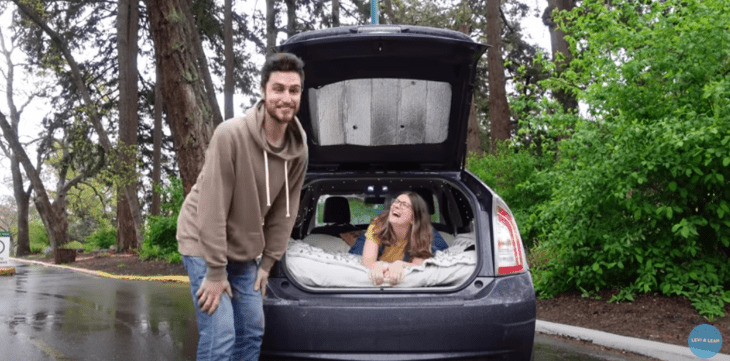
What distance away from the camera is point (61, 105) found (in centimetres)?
3156

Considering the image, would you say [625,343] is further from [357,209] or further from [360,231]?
[357,209]

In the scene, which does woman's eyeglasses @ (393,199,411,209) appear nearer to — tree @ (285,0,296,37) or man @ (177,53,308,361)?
man @ (177,53,308,361)

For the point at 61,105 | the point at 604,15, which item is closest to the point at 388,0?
the point at 61,105

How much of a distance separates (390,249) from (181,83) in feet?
28.5

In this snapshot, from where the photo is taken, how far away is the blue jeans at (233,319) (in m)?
3.21

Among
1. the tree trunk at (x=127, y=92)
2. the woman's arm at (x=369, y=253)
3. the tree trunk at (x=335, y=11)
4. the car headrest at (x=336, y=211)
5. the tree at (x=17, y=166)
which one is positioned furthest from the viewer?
the tree at (x=17, y=166)

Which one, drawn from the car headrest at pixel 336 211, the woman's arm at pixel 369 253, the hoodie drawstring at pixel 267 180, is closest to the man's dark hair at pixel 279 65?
the hoodie drawstring at pixel 267 180

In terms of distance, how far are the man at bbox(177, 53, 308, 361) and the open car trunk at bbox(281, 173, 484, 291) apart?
41cm

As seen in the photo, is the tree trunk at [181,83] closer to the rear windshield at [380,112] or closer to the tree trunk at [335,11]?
the rear windshield at [380,112]

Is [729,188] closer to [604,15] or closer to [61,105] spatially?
[604,15]

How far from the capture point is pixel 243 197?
10.5 ft

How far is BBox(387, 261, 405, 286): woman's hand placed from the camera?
3814 millimetres

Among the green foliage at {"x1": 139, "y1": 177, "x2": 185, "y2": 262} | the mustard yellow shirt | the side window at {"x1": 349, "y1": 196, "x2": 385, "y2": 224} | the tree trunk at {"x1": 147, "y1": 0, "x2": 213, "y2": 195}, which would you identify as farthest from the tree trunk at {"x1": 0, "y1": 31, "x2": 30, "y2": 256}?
the mustard yellow shirt

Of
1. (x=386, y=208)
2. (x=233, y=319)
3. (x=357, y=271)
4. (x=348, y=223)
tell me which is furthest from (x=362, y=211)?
(x=233, y=319)
